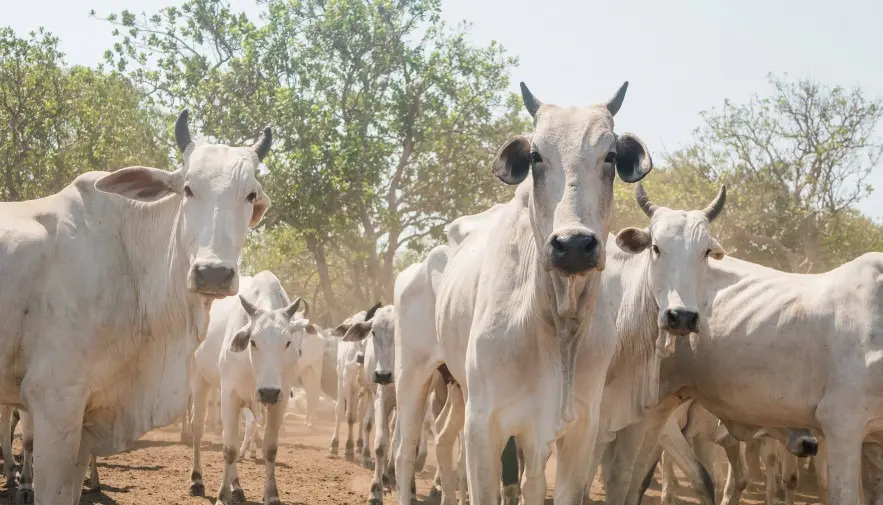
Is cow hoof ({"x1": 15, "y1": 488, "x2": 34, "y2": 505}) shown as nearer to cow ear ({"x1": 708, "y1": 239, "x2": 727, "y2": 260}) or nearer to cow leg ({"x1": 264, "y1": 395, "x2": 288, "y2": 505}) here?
cow leg ({"x1": 264, "y1": 395, "x2": 288, "y2": 505})

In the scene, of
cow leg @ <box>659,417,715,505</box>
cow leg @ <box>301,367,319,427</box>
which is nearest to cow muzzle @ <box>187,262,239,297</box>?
cow leg @ <box>659,417,715,505</box>

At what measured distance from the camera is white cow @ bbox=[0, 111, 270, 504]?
5.20 m

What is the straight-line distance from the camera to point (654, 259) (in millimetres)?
7547

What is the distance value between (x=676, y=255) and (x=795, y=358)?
1.31 m

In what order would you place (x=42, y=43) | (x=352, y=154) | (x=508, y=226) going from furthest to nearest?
(x=352, y=154)
(x=42, y=43)
(x=508, y=226)

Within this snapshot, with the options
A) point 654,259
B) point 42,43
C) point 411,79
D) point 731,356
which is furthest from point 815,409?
point 411,79

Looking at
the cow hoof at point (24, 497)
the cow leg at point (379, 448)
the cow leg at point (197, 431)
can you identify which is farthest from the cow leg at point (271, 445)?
the cow hoof at point (24, 497)

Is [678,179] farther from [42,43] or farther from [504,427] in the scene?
[504,427]

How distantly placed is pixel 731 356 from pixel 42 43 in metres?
15.0

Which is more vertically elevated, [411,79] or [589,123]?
[411,79]

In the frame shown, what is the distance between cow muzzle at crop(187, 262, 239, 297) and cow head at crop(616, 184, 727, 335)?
127 inches

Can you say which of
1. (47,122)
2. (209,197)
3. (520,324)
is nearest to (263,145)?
(209,197)

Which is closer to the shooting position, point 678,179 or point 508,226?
point 508,226

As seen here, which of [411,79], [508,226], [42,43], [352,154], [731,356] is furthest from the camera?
[411,79]
